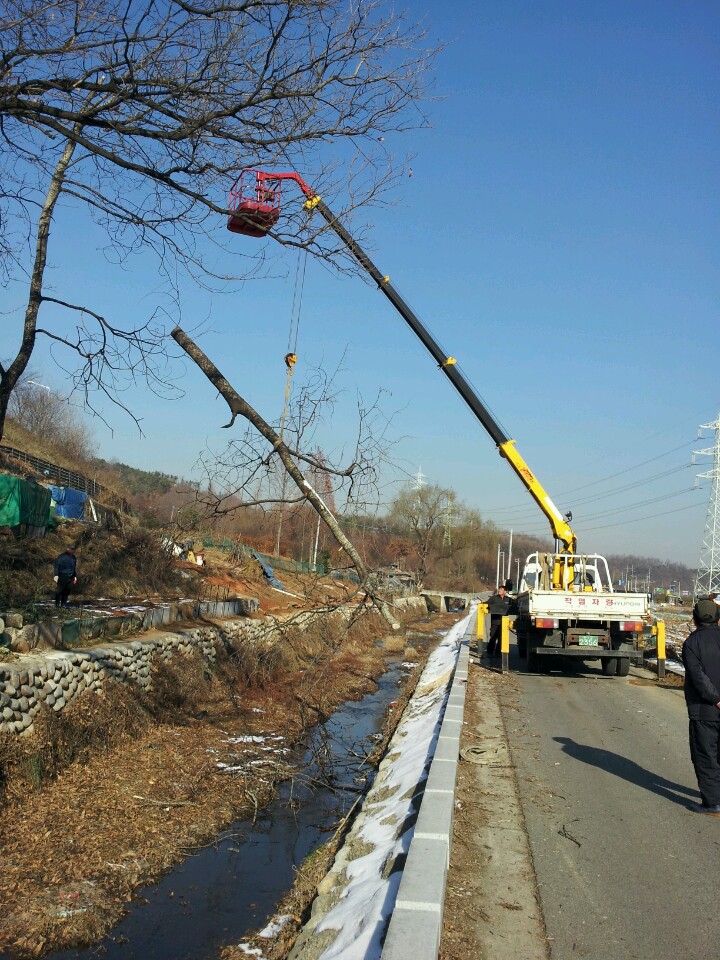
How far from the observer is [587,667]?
18.1m

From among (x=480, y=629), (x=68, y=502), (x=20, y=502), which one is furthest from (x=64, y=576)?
(x=68, y=502)

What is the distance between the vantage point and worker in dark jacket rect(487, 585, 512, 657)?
18719mm

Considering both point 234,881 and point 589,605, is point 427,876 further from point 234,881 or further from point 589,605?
point 589,605

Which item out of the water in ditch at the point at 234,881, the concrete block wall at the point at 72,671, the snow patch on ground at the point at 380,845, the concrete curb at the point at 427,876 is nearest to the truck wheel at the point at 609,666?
the snow patch on ground at the point at 380,845

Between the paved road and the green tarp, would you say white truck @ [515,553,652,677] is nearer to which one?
the paved road

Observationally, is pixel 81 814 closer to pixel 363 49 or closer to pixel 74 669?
pixel 74 669

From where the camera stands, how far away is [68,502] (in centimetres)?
2872

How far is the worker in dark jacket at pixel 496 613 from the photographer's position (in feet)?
61.4

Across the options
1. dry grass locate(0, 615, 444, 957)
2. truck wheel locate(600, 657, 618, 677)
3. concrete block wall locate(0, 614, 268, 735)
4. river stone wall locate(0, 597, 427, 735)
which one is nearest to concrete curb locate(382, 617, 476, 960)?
dry grass locate(0, 615, 444, 957)

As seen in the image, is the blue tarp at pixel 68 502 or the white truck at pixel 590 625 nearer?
the white truck at pixel 590 625

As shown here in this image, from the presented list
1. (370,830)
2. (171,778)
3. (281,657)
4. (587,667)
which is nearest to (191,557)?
(281,657)

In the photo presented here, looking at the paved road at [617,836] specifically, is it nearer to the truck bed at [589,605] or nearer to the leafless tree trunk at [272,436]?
the leafless tree trunk at [272,436]

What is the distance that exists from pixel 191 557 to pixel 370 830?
954 inches

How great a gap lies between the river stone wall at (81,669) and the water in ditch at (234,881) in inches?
88.7
